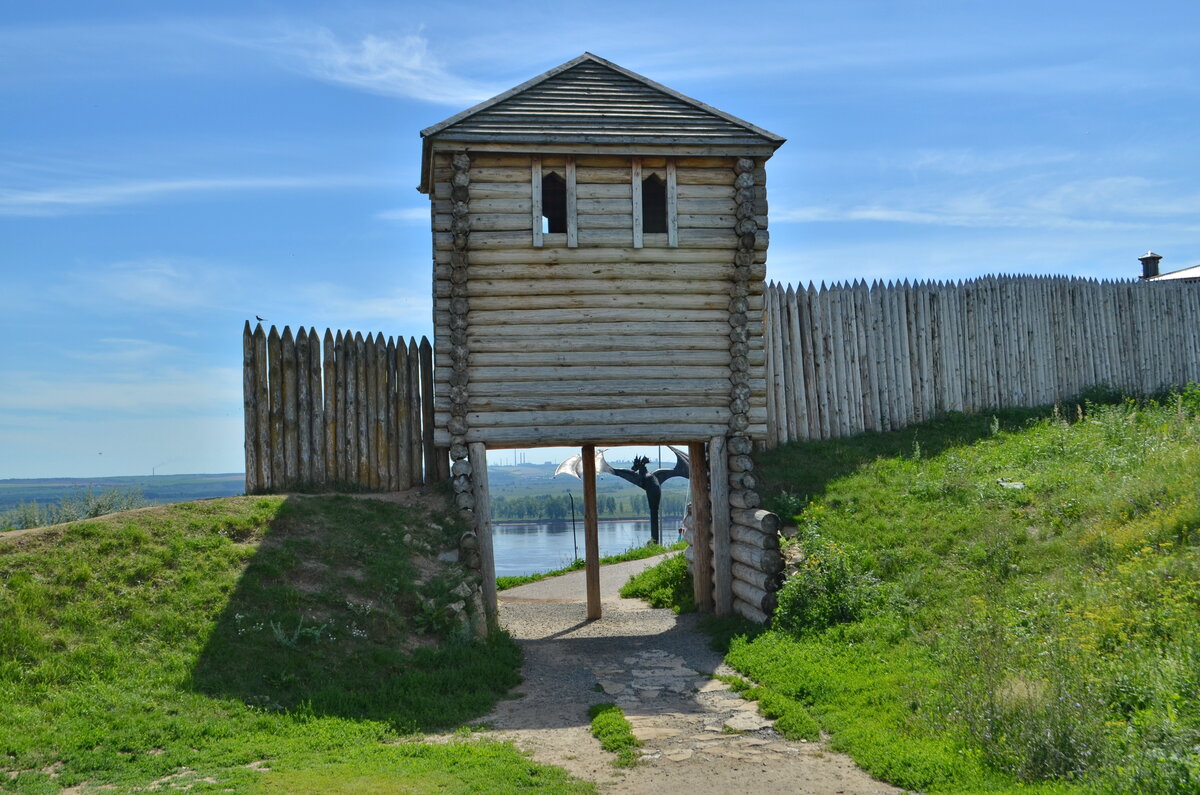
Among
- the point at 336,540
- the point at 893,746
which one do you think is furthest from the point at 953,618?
the point at 336,540

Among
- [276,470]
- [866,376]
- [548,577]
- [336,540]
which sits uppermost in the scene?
[866,376]

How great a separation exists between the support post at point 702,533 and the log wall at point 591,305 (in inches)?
34.7

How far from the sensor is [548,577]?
22219 millimetres

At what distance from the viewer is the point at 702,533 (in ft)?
50.1

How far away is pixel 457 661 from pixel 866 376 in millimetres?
9498

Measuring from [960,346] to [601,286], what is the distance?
7.69 meters

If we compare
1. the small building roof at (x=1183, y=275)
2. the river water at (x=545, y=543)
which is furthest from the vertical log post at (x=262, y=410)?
the small building roof at (x=1183, y=275)

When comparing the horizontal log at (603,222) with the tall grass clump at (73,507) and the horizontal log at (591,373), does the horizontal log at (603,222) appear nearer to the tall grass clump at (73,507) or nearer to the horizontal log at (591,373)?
the horizontal log at (591,373)

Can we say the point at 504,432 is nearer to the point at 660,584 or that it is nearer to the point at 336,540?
the point at 336,540

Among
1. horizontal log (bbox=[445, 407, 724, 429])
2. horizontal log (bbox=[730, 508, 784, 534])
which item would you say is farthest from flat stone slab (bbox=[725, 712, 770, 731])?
horizontal log (bbox=[445, 407, 724, 429])

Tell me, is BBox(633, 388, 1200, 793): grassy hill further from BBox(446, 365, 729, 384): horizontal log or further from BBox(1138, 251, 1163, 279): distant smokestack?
BBox(1138, 251, 1163, 279): distant smokestack

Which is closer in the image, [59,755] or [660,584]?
[59,755]

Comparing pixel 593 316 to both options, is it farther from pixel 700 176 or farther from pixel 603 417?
pixel 700 176

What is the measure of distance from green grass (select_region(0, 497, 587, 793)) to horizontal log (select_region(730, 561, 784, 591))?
3.42m
